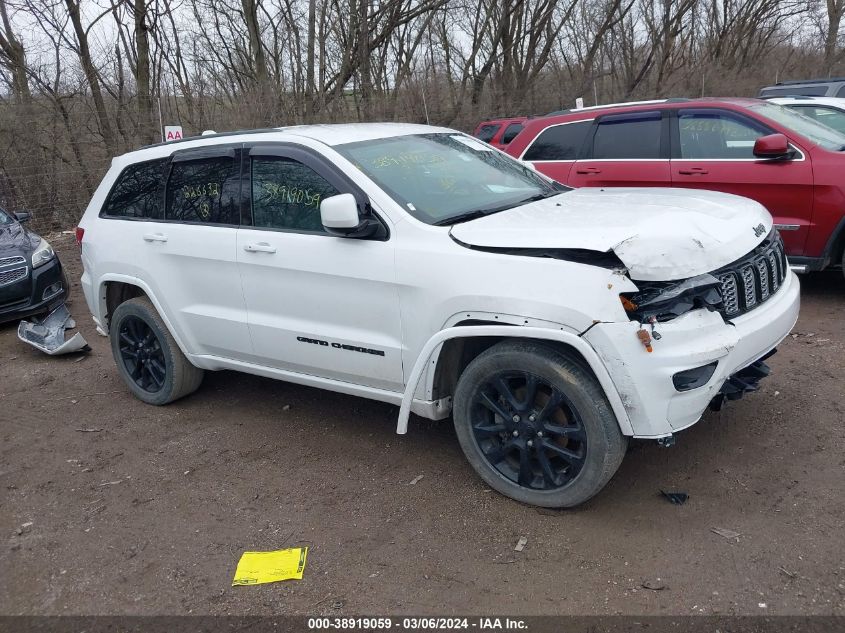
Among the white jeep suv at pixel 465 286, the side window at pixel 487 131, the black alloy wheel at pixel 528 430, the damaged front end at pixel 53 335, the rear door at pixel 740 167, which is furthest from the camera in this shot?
the side window at pixel 487 131

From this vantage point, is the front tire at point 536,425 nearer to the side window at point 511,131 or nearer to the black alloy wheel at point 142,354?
the black alloy wheel at point 142,354

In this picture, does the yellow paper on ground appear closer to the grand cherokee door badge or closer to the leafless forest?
the grand cherokee door badge

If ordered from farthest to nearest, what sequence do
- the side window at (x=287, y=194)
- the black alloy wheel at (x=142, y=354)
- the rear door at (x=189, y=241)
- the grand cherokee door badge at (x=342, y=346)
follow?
the black alloy wheel at (x=142, y=354)
the rear door at (x=189, y=241)
the side window at (x=287, y=194)
the grand cherokee door badge at (x=342, y=346)

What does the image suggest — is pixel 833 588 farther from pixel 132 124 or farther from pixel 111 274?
pixel 132 124

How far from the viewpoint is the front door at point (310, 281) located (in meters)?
3.81

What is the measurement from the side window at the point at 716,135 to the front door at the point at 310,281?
411 centimetres

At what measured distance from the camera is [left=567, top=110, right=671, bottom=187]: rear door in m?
6.91

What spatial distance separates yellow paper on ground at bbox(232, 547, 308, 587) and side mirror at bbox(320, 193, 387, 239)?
155cm

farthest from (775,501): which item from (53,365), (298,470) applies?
(53,365)

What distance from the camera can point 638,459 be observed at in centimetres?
394

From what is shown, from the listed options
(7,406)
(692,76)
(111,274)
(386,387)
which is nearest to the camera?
(386,387)

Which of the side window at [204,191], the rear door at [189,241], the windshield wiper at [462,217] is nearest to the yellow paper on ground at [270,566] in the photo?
the rear door at [189,241]

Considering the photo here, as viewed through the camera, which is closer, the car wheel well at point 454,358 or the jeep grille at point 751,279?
the jeep grille at point 751,279

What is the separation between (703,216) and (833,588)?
66.4 inches
